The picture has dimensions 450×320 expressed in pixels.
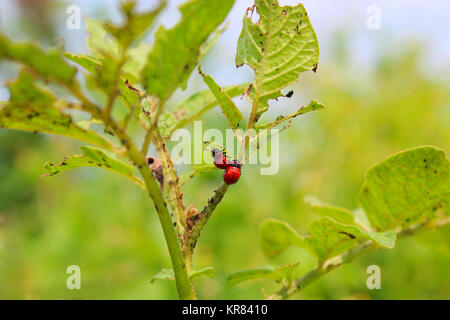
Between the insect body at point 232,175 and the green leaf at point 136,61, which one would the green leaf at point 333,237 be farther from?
the green leaf at point 136,61

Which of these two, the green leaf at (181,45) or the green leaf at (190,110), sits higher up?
the green leaf at (190,110)

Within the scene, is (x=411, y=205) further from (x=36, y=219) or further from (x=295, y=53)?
(x=36, y=219)

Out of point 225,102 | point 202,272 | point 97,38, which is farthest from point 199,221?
point 97,38

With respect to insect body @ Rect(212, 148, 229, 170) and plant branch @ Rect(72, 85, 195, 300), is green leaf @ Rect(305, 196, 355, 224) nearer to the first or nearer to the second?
insect body @ Rect(212, 148, 229, 170)

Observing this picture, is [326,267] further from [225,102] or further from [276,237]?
[225,102]

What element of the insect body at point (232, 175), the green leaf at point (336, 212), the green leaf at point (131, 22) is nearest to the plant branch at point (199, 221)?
the insect body at point (232, 175)
